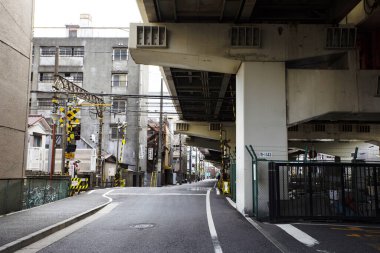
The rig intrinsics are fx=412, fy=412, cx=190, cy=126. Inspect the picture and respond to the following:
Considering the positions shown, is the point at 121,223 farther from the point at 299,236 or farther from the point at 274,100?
the point at 274,100

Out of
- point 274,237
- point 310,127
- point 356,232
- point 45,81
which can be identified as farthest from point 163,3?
point 45,81

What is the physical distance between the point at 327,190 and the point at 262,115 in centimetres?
336

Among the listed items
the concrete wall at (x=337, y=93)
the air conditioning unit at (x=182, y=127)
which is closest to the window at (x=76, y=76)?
the air conditioning unit at (x=182, y=127)

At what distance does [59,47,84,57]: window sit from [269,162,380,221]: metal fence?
45.2m

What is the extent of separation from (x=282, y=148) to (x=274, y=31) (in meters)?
4.22

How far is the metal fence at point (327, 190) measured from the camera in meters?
13.0

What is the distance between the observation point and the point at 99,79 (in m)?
52.9

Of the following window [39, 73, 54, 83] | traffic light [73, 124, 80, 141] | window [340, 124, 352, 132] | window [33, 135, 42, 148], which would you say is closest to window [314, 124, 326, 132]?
window [340, 124, 352, 132]

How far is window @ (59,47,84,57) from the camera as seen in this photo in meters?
53.8

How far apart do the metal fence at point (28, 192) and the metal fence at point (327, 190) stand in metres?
8.85

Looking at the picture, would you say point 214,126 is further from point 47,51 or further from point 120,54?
point 47,51

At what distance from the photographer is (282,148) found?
47.6ft

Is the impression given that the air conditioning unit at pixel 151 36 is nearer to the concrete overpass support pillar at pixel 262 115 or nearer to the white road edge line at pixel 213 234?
the concrete overpass support pillar at pixel 262 115

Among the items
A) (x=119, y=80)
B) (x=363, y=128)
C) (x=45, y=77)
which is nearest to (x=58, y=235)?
(x=363, y=128)
